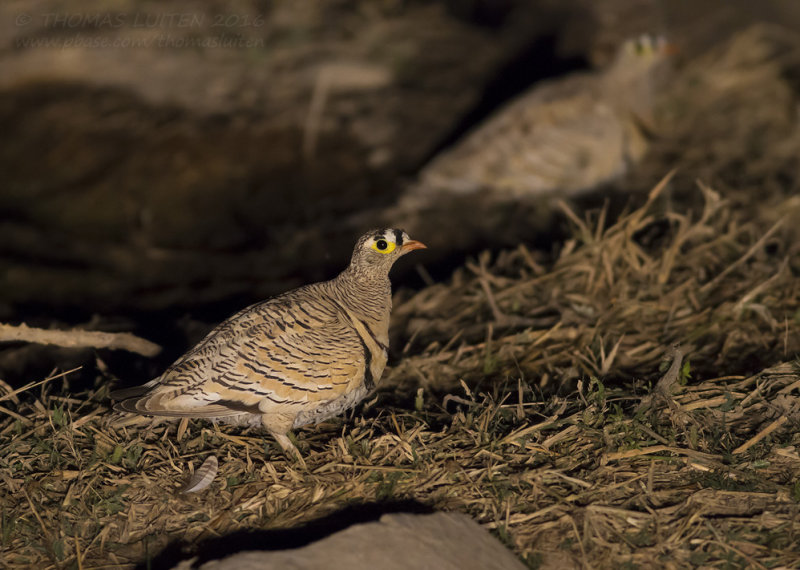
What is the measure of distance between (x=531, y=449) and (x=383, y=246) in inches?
46.3

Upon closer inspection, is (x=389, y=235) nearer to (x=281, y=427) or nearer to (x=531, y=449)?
(x=281, y=427)

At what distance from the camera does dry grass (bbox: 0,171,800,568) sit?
2.91m

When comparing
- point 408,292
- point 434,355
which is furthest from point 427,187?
point 434,355

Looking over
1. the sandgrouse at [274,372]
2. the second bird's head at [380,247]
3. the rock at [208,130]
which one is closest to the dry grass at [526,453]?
the sandgrouse at [274,372]

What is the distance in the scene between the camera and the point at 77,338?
12.5ft

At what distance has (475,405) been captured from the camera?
352 centimetres

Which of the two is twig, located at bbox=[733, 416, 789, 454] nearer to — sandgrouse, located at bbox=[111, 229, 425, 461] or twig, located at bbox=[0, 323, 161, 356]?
sandgrouse, located at bbox=[111, 229, 425, 461]

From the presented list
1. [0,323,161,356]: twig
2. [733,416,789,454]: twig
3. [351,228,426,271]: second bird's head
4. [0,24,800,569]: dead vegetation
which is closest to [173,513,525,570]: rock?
[0,24,800,569]: dead vegetation

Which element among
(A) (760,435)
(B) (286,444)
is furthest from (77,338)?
(A) (760,435)

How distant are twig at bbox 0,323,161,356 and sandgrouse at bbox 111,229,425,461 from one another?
1.89ft

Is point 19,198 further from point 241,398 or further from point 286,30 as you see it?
point 241,398

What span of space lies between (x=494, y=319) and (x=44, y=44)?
20.8 ft

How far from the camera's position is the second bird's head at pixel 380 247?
146 inches

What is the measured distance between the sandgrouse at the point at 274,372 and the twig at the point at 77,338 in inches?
22.7
